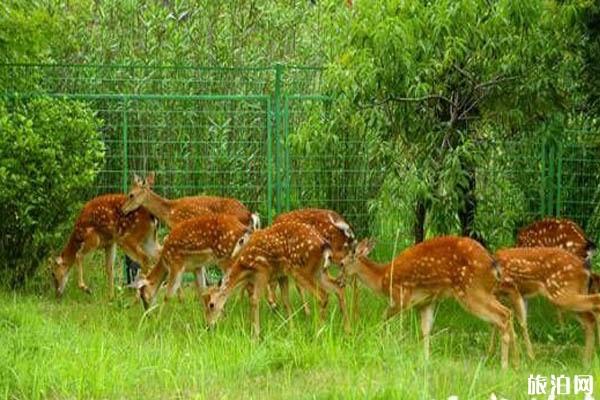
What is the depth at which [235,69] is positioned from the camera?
1384 centimetres

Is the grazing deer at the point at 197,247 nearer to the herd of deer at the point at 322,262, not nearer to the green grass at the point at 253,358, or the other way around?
the herd of deer at the point at 322,262

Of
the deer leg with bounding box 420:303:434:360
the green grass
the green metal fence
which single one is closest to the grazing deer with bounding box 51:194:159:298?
the green metal fence

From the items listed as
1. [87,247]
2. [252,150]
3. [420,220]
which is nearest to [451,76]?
[420,220]

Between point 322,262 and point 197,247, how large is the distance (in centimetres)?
139

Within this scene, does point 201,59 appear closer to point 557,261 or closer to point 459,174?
point 459,174

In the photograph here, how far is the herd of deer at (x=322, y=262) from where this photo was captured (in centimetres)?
970

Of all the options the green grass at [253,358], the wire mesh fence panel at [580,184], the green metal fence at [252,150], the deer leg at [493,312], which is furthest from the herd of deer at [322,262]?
the wire mesh fence panel at [580,184]

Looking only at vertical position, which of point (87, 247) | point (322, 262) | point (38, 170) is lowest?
point (87, 247)

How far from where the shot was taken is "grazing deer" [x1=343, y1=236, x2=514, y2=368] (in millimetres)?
9555

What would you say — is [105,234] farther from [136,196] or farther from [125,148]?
[125,148]

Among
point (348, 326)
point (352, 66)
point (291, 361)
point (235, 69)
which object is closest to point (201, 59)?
point (235, 69)

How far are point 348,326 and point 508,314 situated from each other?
1.30m

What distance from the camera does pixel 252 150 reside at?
14.4 m

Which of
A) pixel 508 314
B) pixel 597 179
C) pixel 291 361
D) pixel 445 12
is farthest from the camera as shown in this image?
pixel 597 179
